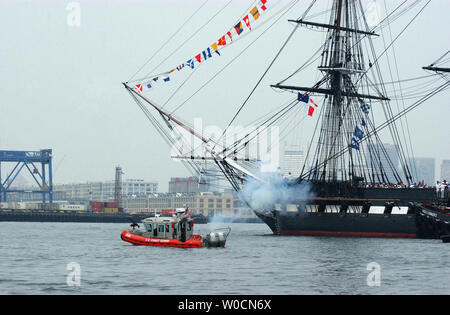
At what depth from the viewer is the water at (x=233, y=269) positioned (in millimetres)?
39562

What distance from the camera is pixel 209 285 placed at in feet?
134

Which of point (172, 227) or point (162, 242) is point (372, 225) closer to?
point (172, 227)

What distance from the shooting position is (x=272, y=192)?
85188 millimetres

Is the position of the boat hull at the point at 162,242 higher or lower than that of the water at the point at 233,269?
higher

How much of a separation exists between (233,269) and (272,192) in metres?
36.8

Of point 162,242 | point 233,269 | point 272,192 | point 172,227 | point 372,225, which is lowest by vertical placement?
point 233,269

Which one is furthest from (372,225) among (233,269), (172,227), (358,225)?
(233,269)

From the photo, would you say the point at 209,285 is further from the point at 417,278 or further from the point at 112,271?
the point at 417,278

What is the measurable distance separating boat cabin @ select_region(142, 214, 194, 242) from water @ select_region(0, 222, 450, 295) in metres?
2.07

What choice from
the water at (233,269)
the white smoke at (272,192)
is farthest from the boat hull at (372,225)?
the water at (233,269)

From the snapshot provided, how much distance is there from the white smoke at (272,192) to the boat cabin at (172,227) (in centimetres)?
1891

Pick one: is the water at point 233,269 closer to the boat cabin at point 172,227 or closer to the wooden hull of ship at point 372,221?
the boat cabin at point 172,227

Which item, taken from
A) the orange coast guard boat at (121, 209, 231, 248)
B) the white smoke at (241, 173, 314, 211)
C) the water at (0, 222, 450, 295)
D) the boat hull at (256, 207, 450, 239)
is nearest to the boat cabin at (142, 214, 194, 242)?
the orange coast guard boat at (121, 209, 231, 248)

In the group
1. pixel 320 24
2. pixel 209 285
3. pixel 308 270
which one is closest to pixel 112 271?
pixel 209 285
